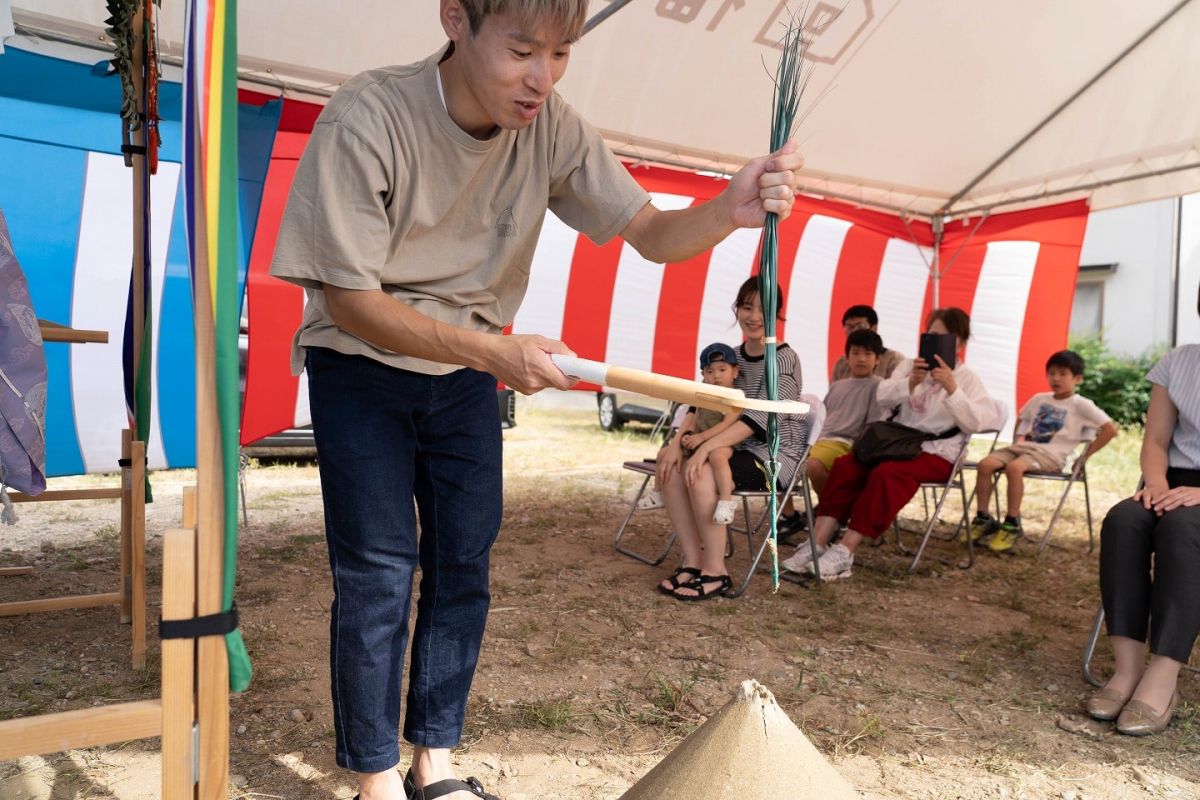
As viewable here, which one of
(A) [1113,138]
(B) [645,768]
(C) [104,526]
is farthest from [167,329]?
(A) [1113,138]

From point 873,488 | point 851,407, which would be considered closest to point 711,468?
point 873,488

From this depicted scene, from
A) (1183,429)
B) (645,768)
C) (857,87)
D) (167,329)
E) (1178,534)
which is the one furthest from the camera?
(857,87)

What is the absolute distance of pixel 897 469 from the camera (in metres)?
4.03

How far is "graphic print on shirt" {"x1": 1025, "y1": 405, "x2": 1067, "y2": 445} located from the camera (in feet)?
15.9

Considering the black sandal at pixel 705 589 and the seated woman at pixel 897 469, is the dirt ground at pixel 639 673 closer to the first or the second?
the black sandal at pixel 705 589

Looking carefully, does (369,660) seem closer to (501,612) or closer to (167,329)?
(501,612)

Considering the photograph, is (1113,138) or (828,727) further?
(1113,138)

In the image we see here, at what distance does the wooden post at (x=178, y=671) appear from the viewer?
34.4 inches

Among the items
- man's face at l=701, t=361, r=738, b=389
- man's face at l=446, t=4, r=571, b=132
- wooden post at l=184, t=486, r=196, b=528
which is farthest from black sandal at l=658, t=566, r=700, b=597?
wooden post at l=184, t=486, r=196, b=528

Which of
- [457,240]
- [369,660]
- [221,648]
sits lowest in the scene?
[369,660]

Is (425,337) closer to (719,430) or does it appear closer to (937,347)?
(719,430)

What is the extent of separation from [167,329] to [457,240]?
331cm

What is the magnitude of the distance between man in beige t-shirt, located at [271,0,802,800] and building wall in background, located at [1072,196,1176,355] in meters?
12.6

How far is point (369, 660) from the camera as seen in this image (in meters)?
1.47
